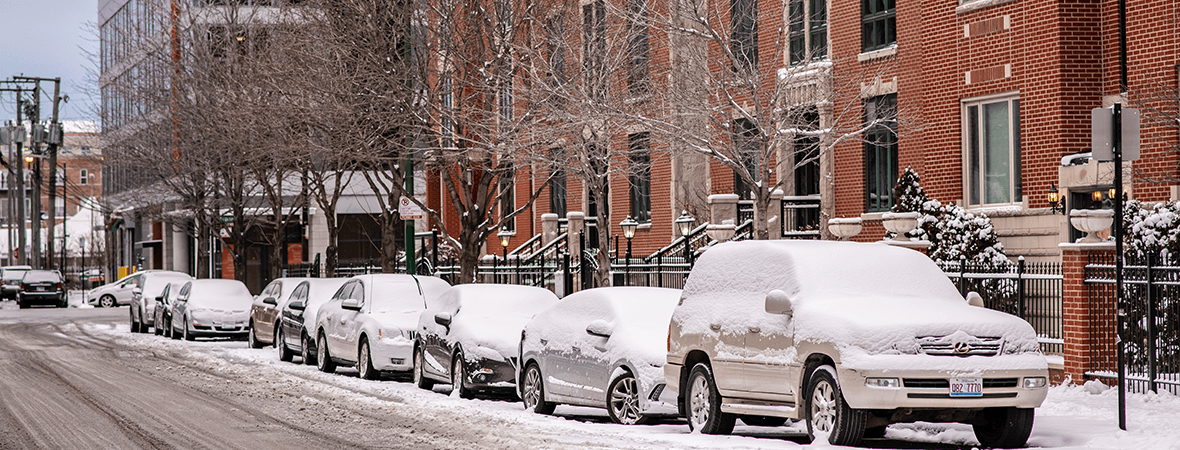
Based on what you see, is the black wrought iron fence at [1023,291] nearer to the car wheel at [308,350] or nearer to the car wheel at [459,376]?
the car wheel at [459,376]

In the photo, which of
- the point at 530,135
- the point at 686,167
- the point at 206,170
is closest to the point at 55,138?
the point at 206,170

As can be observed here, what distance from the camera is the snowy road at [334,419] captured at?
11.7m

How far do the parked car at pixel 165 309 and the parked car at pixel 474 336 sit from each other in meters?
14.5

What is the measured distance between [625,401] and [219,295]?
18.8m

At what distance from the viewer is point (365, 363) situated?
19.5m

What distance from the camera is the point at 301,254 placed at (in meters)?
60.4

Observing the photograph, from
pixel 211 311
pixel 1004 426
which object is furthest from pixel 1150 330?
pixel 211 311

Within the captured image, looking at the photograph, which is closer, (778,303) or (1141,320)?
(778,303)

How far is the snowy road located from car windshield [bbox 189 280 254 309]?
8.42 metres

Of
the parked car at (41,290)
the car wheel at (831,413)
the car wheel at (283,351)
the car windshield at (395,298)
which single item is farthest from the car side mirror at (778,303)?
the parked car at (41,290)

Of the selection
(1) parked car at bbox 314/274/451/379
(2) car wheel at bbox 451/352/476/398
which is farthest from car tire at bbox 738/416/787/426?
(1) parked car at bbox 314/274/451/379

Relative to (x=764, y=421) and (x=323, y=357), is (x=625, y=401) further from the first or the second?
(x=323, y=357)

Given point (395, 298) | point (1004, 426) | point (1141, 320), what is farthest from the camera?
point (395, 298)

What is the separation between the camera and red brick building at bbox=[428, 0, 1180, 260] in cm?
2019
